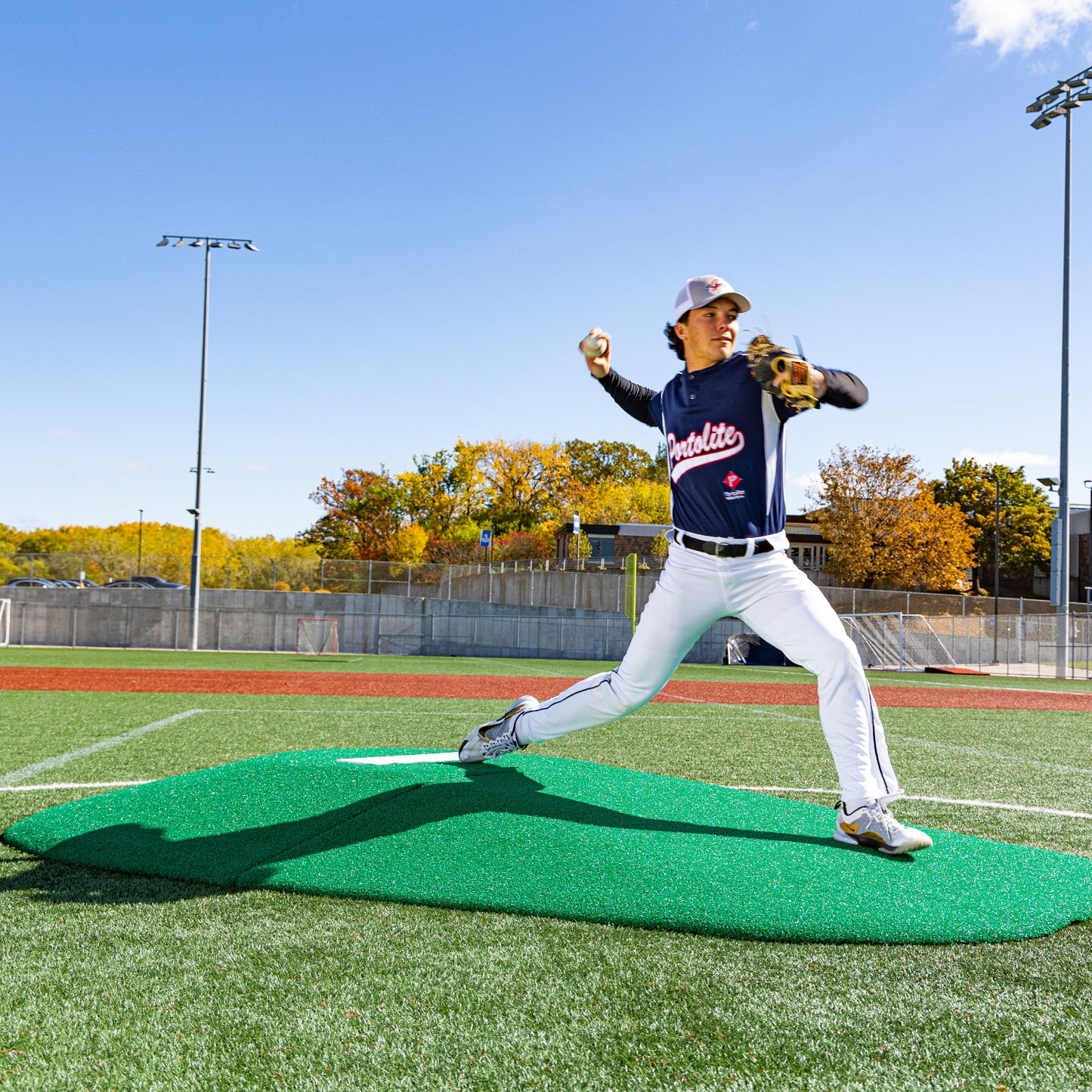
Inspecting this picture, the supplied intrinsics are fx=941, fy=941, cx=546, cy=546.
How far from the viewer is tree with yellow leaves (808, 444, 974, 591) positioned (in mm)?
49469

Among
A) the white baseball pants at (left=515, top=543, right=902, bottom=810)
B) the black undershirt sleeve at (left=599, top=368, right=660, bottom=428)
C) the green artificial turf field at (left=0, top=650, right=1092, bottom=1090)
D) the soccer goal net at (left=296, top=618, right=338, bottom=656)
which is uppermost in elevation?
the black undershirt sleeve at (left=599, top=368, right=660, bottom=428)

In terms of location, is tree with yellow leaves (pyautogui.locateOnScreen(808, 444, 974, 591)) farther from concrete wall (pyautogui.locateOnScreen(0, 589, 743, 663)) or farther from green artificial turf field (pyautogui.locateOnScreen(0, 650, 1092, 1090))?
green artificial turf field (pyautogui.locateOnScreen(0, 650, 1092, 1090))

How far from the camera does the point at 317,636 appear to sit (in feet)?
116

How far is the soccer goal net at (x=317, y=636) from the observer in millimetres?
34938

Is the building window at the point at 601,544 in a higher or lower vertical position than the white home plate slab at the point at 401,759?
higher

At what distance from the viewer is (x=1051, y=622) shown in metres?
36.1

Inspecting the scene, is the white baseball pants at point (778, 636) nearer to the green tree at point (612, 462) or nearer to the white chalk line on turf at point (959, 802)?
the white chalk line on turf at point (959, 802)

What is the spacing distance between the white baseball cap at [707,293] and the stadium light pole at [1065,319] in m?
23.3

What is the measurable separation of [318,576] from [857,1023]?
39254mm

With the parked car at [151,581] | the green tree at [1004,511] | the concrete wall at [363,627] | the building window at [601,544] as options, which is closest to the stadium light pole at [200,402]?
the concrete wall at [363,627]

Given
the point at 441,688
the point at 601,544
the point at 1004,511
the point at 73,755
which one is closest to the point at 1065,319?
the point at 441,688

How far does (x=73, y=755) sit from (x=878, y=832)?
5715mm

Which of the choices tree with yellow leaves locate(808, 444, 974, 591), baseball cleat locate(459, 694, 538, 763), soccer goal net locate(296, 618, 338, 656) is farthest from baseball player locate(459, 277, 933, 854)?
tree with yellow leaves locate(808, 444, 974, 591)

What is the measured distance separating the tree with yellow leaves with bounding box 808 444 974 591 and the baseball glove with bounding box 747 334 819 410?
48032 millimetres
